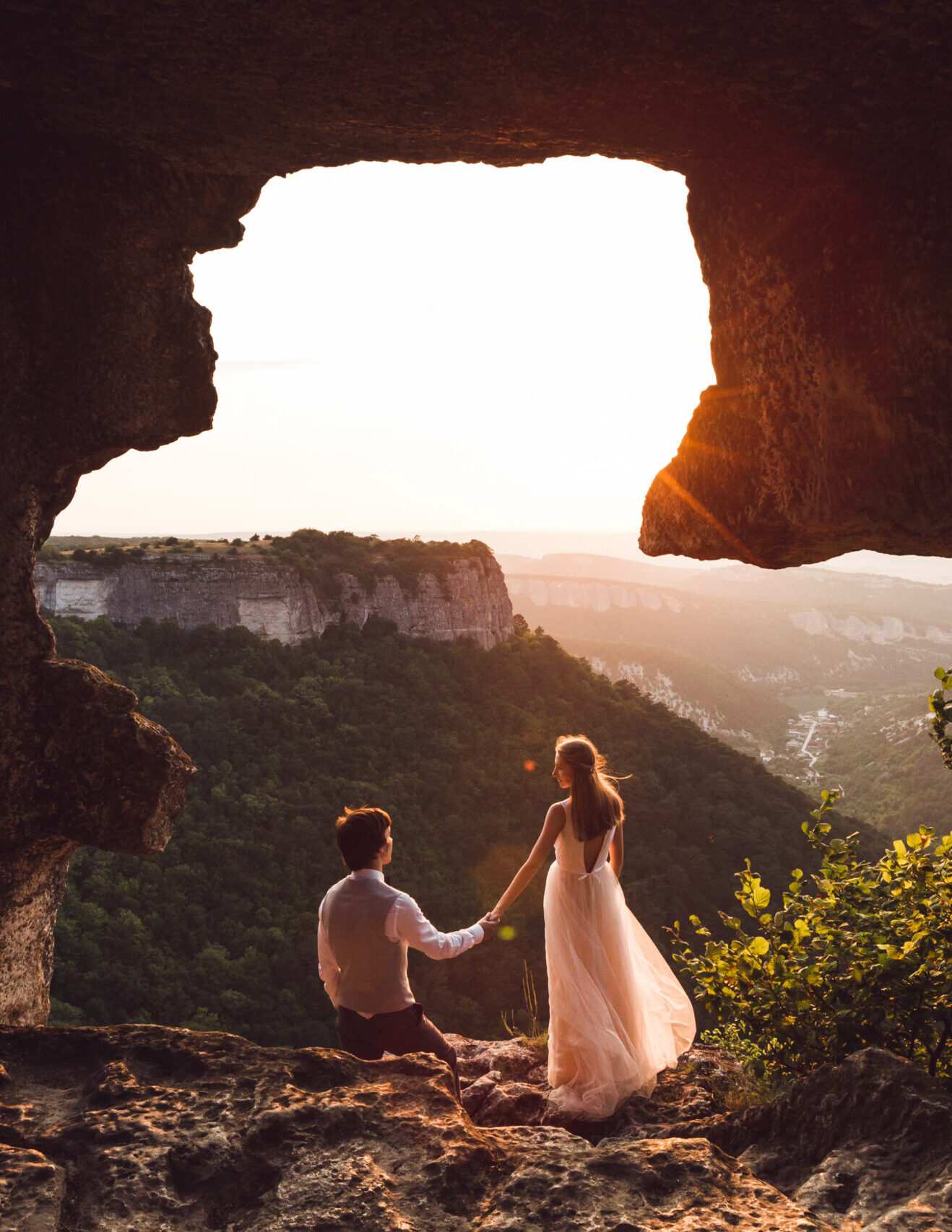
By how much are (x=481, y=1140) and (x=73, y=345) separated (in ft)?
9.79

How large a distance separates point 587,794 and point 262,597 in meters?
32.8

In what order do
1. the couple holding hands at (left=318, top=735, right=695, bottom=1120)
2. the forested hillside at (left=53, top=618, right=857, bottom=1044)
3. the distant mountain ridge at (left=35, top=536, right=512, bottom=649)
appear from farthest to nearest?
the distant mountain ridge at (left=35, top=536, right=512, bottom=649), the forested hillside at (left=53, top=618, right=857, bottom=1044), the couple holding hands at (left=318, top=735, right=695, bottom=1120)

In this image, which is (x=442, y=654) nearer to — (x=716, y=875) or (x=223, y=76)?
(x=716, y=875)

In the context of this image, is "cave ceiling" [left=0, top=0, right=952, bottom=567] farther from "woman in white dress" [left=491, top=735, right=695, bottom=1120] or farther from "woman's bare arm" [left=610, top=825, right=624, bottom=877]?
"woman's bare arm" [left=610, top=825, right=624, bottom=877]

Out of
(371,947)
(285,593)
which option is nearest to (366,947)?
(371,947)

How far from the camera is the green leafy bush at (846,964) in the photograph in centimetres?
283

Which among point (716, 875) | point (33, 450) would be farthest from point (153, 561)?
point (33, 450)

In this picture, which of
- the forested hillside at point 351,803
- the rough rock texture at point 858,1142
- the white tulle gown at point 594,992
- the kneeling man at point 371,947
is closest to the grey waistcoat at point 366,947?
the kneeling man at point 371,947

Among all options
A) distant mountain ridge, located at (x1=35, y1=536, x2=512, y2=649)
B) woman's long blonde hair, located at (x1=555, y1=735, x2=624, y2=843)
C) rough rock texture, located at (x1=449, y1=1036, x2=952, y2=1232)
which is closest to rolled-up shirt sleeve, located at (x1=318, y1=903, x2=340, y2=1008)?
woman's long blonde hair, located at (x1=555, y1=735, x2=624, y2=843)

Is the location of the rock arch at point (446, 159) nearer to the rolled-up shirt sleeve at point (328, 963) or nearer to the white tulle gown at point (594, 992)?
the rolled-up shirt sleeve at point (328, 963)

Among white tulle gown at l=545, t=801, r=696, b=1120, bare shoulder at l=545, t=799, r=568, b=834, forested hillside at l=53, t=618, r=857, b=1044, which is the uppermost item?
bare shoulder at l=545, t=799, r=568, b=834

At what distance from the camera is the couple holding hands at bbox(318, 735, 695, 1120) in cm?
333

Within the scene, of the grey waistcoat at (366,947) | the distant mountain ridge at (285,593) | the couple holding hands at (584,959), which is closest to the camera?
the grey waistcoat at (366,947)

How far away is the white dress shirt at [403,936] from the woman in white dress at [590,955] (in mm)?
625
